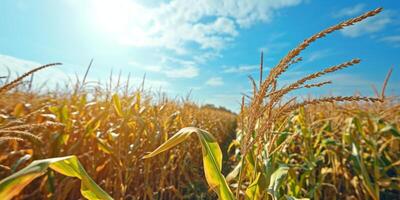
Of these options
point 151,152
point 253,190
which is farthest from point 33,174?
point 253,190

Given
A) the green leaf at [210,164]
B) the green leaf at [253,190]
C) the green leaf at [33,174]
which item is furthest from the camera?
the green leaf at [253,190]

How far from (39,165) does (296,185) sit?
80.2 inches

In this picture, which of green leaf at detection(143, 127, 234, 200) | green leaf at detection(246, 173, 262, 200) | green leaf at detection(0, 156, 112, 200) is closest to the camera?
green leaf at detection(0, 156, 112, 200)

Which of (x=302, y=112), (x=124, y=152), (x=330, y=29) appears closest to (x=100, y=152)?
(x=124, y=152)

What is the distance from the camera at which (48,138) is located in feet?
6.44

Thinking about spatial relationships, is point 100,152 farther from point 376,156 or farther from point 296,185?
A: point 376,156

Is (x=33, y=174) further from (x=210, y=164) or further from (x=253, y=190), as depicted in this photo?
(x=253, y=190)

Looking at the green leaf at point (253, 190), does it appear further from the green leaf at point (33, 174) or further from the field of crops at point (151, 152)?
the green leaf at point (33, 174)

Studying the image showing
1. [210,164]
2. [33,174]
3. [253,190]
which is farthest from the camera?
[253,190]

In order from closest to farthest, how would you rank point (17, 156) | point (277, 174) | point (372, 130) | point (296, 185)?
point (277, 174) < point (17, 156) < point (296, 185) < point (372, 130)

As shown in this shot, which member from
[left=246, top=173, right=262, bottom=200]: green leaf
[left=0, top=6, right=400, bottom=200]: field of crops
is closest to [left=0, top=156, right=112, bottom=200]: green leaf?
[left=0, top=6, right=400, bottom=200]: field of crops

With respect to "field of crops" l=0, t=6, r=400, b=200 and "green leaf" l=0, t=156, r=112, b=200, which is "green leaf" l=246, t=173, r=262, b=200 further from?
"green leaf" l=0, t=156, r=112, b=200

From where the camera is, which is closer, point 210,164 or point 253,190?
point 210,164

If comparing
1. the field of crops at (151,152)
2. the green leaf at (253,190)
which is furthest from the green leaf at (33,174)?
the green leaf at (253,190)
